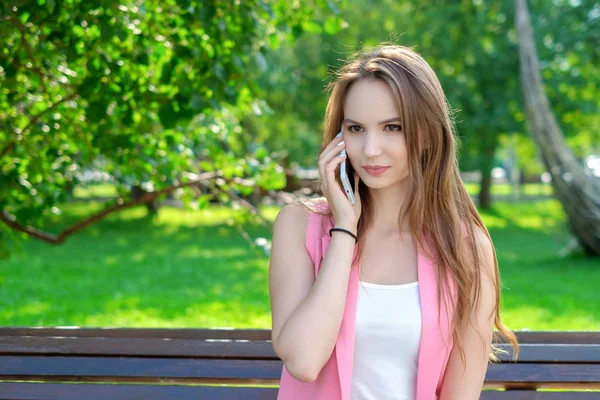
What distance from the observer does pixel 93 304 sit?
985 cm

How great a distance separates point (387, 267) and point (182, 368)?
111 cm

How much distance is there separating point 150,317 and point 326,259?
679 cm

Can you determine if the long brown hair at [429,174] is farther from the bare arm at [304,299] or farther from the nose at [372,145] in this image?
the bare arm at [304,299]

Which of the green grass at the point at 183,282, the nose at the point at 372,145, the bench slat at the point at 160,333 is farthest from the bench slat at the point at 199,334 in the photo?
the nose at the point at 372,145

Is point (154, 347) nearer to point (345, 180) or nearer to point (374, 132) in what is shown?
point (345, 180)

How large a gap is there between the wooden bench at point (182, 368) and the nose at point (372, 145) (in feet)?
3.94

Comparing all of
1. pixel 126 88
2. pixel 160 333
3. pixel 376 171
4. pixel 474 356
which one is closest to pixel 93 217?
pixel 126 88

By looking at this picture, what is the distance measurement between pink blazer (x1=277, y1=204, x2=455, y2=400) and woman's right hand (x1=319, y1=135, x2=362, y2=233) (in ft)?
0.39

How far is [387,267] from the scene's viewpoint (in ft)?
8.98

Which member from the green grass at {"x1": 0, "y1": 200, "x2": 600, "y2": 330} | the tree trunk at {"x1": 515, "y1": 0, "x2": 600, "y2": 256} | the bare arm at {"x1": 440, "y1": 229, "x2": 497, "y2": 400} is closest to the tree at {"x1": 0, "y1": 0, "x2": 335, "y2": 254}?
the green grass at {"x1": 0, "y1": 200, "x2": 600, "y2": 330}

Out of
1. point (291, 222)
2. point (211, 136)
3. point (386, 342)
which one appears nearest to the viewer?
point (386, 342)

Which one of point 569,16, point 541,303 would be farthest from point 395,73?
point 569,16

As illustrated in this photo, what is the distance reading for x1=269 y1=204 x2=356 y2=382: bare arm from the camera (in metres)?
2.44

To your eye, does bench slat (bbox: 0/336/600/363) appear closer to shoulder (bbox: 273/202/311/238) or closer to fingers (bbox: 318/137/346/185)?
shoulder (bbox: 273/202/311/238)
